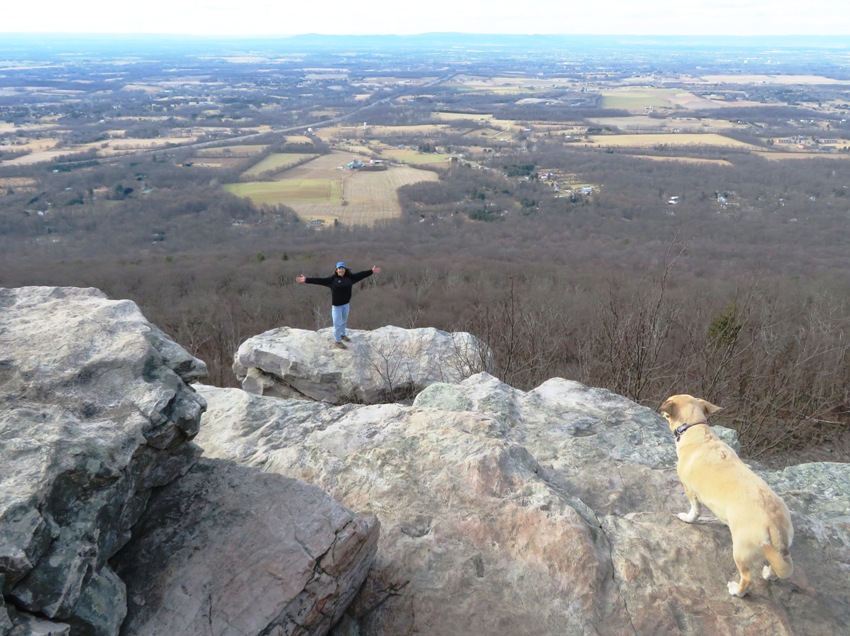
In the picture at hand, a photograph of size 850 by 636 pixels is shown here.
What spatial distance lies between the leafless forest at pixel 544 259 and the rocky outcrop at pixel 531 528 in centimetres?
512

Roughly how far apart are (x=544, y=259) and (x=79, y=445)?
39.4 metres

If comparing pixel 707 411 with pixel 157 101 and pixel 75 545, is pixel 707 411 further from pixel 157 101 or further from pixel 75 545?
pixel 157 101

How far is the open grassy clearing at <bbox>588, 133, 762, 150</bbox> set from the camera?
291 feet

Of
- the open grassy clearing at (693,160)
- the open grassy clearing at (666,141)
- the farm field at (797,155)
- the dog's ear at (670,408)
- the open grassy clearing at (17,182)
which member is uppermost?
the dog's ear at (670,408)

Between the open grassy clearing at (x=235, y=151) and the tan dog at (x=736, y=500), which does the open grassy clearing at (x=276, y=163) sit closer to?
the open grassy clearing at (x=235, y=151)

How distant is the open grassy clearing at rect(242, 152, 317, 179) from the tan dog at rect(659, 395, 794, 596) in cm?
7258

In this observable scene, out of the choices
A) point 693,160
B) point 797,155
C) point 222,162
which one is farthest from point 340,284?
point 797,155

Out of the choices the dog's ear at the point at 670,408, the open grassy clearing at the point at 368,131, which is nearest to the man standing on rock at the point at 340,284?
the dog's ear at the point at 670,408

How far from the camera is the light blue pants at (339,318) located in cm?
1230

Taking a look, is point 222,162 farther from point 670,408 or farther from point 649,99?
point 649,99

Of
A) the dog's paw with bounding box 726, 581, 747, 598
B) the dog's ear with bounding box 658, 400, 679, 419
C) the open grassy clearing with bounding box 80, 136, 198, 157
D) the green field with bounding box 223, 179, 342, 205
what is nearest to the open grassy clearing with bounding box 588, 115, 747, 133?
the green field with bounding box 223, 179, 342, 205

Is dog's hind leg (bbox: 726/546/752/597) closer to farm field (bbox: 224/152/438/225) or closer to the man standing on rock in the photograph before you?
the man standing on rock

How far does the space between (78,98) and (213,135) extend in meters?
78.9

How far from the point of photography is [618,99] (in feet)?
502
